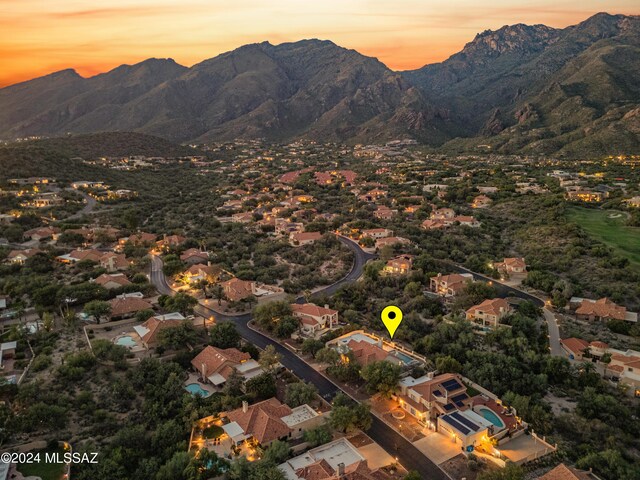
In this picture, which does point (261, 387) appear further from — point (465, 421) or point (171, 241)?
point (171, 241)

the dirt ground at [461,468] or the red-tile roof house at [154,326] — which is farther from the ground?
the red-tile roof house at [154,326]

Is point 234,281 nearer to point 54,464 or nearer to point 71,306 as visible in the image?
point 71,306

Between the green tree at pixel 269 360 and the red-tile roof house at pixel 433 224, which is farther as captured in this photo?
the red-tile roof house at pixel 433 224

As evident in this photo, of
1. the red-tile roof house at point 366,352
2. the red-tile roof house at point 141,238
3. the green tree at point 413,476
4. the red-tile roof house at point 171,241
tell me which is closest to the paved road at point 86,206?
the red-tile roof house at point 141,238

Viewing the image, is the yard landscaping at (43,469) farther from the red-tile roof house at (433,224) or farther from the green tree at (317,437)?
the red-tile roof house at (433,224)

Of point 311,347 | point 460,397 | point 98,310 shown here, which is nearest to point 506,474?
point 460,397

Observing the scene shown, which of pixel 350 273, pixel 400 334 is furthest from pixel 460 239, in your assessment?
pixel 400 334
